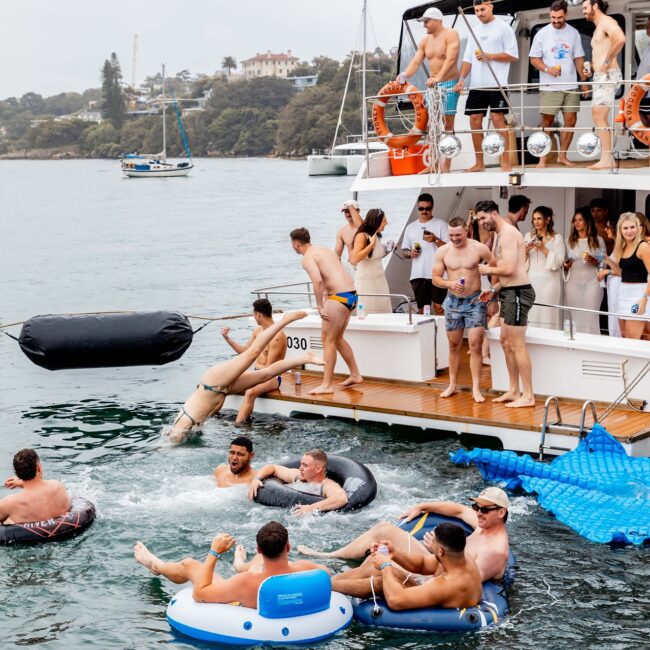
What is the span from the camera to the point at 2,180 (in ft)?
401

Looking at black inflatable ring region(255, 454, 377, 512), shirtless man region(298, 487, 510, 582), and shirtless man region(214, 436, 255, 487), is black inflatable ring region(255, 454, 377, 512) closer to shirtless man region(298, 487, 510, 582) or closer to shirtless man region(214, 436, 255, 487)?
shirtless man region(214, 436, 255, 487)

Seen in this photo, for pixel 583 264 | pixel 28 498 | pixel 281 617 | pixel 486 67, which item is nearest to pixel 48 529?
pixel 28 498

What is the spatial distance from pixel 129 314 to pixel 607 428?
20.8 ft

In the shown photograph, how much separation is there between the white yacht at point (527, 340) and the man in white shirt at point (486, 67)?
1.15 feet

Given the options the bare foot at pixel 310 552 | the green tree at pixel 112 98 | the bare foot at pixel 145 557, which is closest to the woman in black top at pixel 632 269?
the bare foot at pixel 310 552

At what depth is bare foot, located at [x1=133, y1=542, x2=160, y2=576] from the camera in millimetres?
9234

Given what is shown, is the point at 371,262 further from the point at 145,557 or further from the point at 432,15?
the point at 145,557

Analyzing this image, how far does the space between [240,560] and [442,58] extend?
25.1ft

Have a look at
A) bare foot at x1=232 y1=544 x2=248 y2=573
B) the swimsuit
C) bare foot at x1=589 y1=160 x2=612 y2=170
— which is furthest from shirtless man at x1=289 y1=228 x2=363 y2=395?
bare foot at x1=232 y1=544 x2=248 y2=573

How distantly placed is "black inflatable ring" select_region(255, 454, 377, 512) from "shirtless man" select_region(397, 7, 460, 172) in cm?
464

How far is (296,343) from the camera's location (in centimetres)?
1434

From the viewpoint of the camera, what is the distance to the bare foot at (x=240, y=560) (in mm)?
8859

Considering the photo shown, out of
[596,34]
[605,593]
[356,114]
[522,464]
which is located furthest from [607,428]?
[356,114]

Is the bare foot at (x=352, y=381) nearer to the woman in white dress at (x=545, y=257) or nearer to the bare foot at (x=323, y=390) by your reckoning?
the bare foot at (x=323, y=390)
